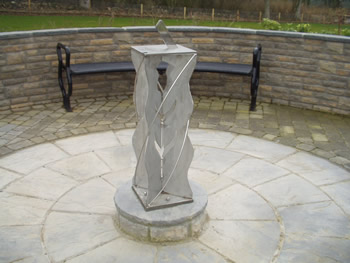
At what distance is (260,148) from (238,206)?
5.23 feet

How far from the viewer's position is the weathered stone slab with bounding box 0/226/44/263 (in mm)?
3111

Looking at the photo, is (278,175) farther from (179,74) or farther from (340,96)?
(340,96)

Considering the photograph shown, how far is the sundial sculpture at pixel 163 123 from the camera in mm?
3129

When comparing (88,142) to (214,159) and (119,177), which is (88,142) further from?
(214,159)

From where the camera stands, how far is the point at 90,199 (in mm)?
3889

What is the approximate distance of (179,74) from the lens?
10.3 ft

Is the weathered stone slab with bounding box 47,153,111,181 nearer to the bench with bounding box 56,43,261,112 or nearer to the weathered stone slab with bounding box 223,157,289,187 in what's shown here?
the weathered stone slab with bounding box 223,157,289,187

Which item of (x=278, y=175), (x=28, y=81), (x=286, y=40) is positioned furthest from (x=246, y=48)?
(x=28, y=81)

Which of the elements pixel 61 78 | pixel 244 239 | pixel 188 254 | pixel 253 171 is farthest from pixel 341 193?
pixel 61 78

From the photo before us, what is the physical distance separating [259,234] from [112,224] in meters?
1.33

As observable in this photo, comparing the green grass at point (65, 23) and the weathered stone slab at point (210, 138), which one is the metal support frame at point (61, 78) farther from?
the weathered stone slab at point (210, 138)

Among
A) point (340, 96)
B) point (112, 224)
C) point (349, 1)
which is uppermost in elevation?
point (349, 1)

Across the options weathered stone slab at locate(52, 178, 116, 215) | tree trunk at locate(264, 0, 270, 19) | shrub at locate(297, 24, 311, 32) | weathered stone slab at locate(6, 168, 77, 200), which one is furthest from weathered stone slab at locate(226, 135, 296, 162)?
tree trunk at locate(264, 0, 270, 19)

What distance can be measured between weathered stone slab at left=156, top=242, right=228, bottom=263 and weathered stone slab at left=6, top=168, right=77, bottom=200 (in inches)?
55.5
